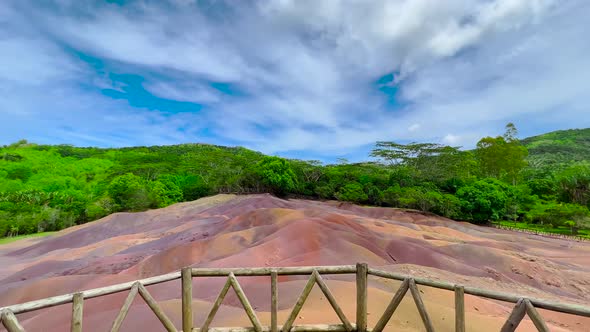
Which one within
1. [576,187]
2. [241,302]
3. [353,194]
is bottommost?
[241,302]

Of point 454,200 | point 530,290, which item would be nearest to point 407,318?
point 530,290

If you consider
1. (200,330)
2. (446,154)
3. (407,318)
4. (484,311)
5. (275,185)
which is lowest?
(484,311)

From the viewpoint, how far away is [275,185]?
5350cm

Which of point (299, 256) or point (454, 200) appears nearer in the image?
point (299, 256)

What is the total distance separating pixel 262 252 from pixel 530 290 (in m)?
12.2

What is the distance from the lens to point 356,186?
49000 mm

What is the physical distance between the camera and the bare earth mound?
7086 mm

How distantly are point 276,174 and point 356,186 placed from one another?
1276cm

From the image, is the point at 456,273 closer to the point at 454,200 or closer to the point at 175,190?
the point at 454,200

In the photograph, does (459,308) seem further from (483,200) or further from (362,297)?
(483,200)

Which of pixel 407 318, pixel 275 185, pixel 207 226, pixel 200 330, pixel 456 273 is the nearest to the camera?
pixel 200 330

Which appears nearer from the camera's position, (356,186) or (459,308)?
(459,308)

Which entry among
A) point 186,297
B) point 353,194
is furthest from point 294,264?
point 353,194

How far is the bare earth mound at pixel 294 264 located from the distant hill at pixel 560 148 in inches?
3485
